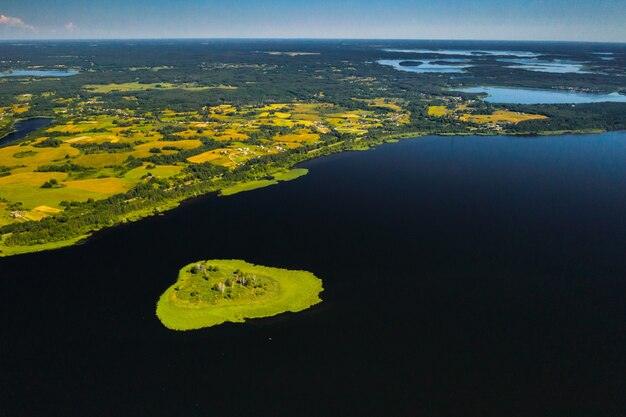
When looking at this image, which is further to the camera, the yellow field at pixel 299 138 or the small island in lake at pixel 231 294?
the yellow field at pixel 299 138

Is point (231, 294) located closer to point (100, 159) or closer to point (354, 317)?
point (354, 317)

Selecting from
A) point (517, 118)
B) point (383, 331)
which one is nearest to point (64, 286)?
point (383, 331)

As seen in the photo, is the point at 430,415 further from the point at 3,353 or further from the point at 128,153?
the point at 128,153

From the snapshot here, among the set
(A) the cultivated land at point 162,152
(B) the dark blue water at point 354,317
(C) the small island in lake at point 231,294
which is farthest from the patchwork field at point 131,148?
(C) the small island in lake at point 231,294

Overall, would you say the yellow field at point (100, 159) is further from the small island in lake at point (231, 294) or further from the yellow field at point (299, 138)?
the small island in lake at point (231, 294)

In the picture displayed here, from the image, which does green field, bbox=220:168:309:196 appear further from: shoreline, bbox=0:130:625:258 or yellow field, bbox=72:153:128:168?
yellow field, bbox=72:153:128:168

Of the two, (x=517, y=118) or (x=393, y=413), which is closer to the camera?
(x=393, y=413)
